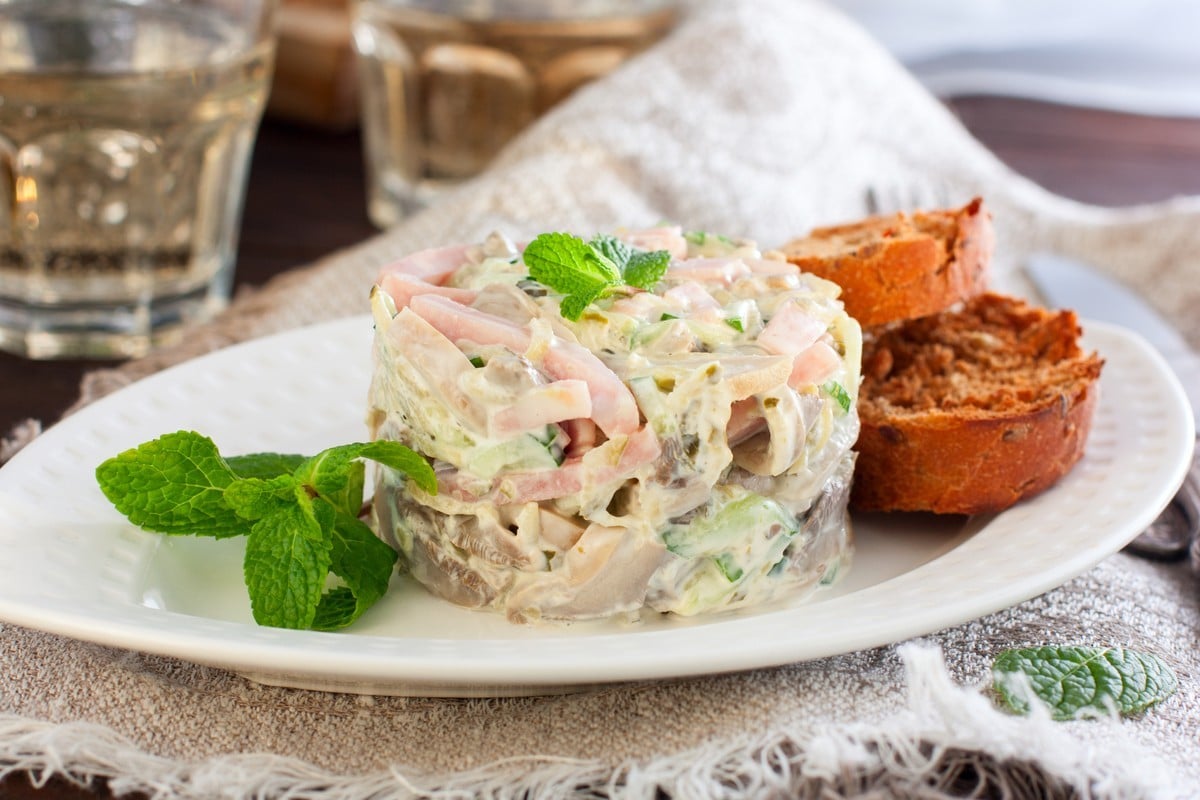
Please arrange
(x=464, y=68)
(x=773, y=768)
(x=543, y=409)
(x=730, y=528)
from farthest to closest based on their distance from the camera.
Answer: (x=464, y=68)
(x=730, y=528)
(x=543, y=409)
(x=773, y=768)

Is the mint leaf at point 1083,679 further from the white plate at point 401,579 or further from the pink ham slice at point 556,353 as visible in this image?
the pink ham slice at point 556,353

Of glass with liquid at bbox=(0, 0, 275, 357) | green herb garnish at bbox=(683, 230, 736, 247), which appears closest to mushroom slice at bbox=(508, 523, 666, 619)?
green herb garnish at bbox=(683, 230, 736, 247)

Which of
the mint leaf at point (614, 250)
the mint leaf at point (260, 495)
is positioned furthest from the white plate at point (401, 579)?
the mint leaf at point (614, 250)

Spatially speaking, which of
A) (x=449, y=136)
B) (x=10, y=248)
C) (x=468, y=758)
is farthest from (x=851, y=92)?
(x=468, y=758)

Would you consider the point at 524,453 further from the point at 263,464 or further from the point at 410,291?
the point at 263,464

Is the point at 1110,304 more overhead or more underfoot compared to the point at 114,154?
more overhead

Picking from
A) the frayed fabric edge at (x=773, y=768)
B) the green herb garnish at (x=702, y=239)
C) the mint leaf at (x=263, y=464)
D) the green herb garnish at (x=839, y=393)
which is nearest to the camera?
the frayed fabric edge at (x=773, y=768)

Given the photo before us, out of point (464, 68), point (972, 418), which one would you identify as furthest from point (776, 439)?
point (464, 68)
